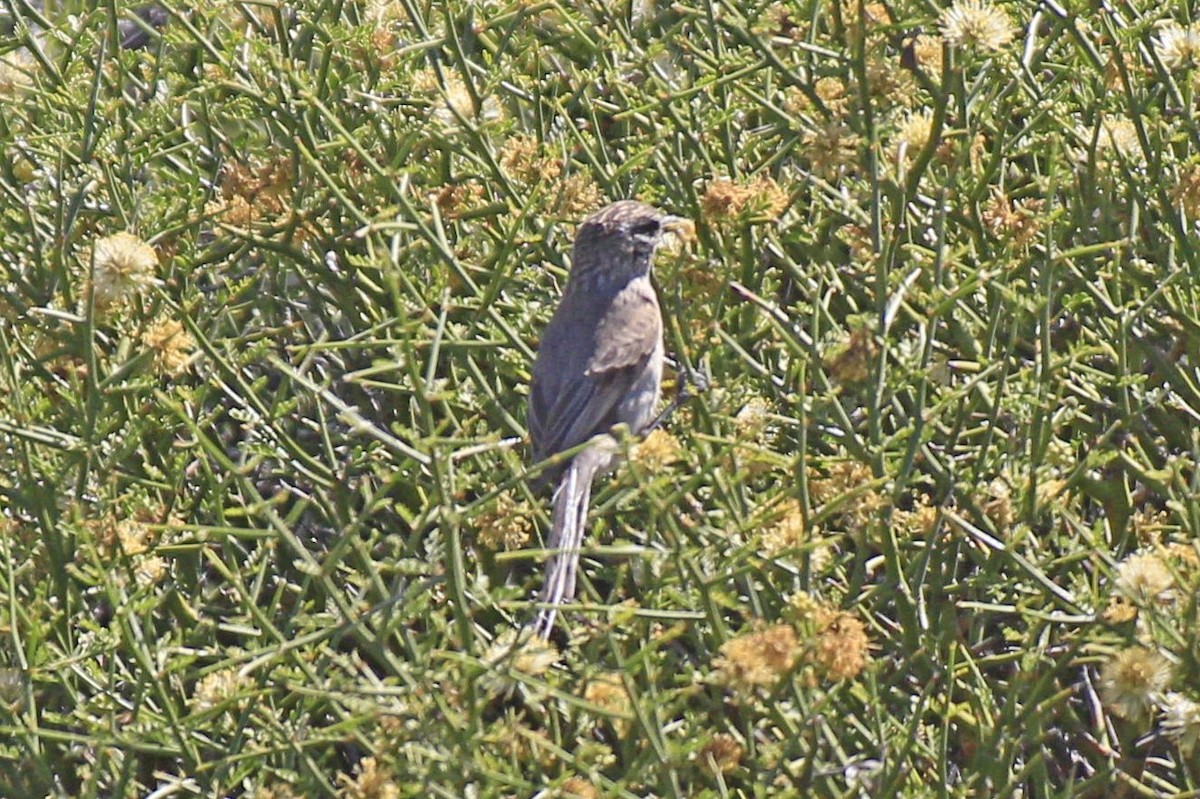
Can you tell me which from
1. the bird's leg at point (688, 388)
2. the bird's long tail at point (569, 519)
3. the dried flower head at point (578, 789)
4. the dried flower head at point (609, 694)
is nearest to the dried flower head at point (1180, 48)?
the bird's leg at point (688, 388)

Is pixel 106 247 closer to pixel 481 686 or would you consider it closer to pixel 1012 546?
pixel 481 686

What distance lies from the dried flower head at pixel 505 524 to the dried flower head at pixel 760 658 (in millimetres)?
619

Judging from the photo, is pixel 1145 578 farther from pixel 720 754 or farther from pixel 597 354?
pixel 597 354

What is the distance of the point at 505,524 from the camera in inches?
131

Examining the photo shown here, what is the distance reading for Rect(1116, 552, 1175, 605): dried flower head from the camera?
2783 mm

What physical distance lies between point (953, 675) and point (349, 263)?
162cm

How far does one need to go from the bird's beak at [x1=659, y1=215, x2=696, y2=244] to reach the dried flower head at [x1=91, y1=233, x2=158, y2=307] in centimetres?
101

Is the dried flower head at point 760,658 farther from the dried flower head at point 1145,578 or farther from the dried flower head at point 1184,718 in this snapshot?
the dried flower head at point 1184,718

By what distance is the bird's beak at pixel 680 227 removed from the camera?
3604 millimetres

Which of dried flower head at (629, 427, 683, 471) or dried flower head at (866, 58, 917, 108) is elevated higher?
dried flower head at (866, 58, 917, 108)

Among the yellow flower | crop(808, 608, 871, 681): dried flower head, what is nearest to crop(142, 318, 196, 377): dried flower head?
crop(808, 608, 871, 681): dried flower head

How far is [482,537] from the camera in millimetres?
3367

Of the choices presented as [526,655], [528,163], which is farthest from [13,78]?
[526,655]

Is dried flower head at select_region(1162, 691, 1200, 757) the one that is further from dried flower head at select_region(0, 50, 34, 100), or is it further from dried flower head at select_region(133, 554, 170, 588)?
dried flower head at select_region(0, 50, 34, 100)
